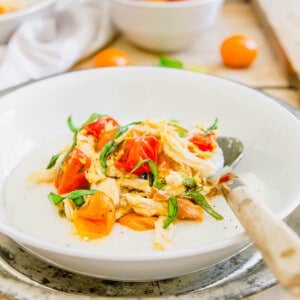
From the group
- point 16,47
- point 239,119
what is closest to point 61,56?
point 16,47

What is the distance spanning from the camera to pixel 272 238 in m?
0.59

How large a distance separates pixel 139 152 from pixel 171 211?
0.10m

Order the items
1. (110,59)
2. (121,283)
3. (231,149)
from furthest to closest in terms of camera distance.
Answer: (110,59)
(231,149)
(121,283)

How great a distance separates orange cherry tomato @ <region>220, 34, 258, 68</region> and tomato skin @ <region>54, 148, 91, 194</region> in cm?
69

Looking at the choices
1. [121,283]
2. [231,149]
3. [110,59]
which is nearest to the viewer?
[121,283]

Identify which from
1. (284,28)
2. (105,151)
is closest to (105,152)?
(105,151)

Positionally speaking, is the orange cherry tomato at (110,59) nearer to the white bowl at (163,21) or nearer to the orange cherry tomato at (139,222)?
the white bowl at (163,21)

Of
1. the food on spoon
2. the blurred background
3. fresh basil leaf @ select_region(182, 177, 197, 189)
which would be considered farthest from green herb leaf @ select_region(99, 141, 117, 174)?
the blurred background

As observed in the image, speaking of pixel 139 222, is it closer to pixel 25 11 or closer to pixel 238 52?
pixel 238 52

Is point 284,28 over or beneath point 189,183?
beneath

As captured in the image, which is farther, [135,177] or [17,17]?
[17,17]

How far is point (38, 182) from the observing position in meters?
0.92

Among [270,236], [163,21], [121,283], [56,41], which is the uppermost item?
[270,236]

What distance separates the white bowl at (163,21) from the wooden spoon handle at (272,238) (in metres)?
0.88
